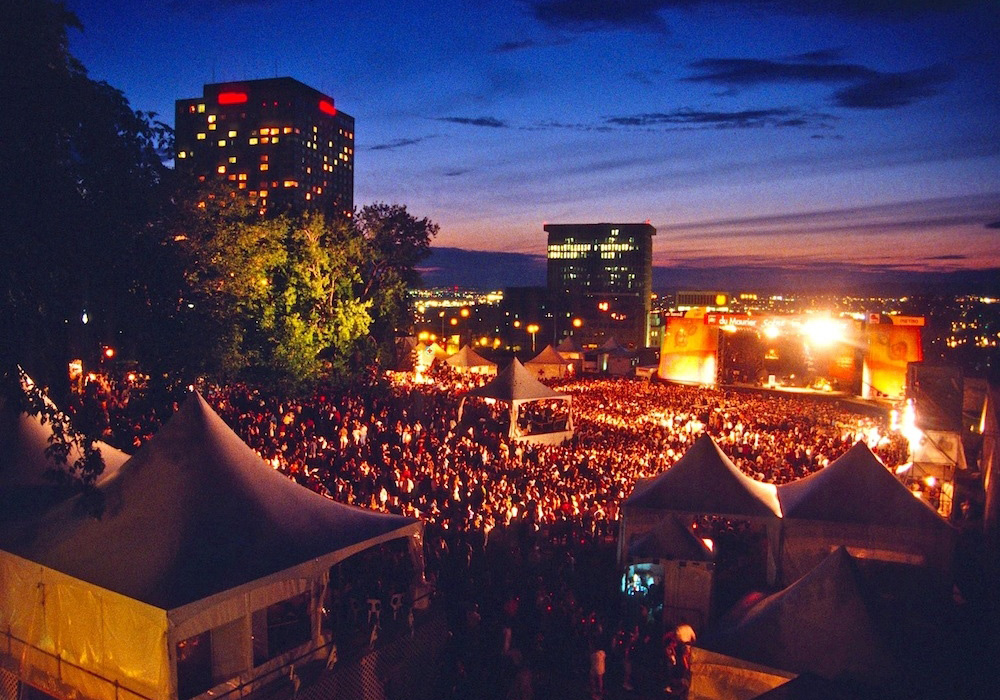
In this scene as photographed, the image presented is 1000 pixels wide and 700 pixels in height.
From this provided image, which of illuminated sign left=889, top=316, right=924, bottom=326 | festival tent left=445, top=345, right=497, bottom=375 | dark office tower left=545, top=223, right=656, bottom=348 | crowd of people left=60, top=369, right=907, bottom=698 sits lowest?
crowd of people left=60, top=369, right=907, bottom=698

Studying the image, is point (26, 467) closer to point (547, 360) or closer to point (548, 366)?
point (547, 360)

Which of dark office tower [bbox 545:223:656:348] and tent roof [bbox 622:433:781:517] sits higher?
dark office tower [bbox 545:223:656:348]

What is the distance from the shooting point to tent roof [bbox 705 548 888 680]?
5.31 m

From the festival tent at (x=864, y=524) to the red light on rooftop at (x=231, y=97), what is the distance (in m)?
121

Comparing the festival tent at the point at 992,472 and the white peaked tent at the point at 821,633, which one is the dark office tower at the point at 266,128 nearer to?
the festival tent at the point at 992,472

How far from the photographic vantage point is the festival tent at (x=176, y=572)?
16.9 ft

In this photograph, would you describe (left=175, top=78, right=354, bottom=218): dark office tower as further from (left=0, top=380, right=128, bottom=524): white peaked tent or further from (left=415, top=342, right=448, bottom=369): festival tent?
(left=0, top=380, right=128, bottom=524): white peaked tent

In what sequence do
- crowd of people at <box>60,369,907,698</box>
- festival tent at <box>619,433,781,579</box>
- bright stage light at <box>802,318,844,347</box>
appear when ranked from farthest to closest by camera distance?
bright stage light at <box>802,318,844,347</box>, festival tent at <box>619,433,781,579</box>, crowd of people at <box>60,369,907,698</box>

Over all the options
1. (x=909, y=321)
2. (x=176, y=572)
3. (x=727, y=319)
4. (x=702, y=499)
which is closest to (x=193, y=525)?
(x=176, y=572)

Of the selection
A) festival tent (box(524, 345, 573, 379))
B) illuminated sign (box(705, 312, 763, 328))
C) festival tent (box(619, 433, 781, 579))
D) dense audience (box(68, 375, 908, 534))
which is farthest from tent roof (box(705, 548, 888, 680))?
festival tent (box(524, 345, 573, 379))

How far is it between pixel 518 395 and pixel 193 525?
514 inches

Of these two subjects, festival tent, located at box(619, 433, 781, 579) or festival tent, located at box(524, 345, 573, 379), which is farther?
festival tent, located at box(524, 345, 573, 379)

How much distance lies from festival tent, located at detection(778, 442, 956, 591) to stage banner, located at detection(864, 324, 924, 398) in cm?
1822

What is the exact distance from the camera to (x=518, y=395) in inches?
723
